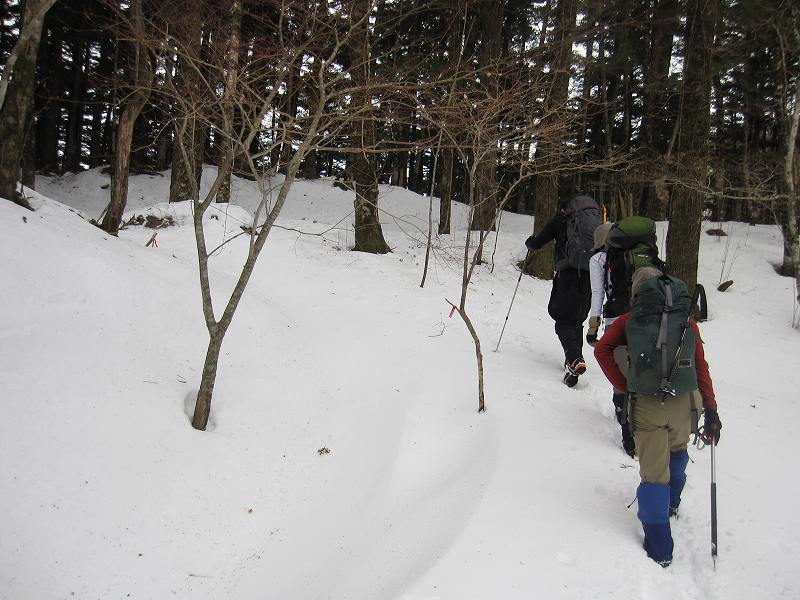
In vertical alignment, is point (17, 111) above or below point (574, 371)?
above

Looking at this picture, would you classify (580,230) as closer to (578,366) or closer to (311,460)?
(578,366)

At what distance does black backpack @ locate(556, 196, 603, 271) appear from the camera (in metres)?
4.81

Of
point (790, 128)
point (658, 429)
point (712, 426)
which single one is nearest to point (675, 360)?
point (658, 429)

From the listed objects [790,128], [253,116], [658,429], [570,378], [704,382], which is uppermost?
[790,128]

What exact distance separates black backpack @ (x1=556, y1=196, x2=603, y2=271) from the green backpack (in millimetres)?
2172

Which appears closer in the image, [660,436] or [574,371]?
[660,436]

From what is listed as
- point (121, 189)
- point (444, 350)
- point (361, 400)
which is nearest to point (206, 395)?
point (361, 400)

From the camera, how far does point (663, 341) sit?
252cm

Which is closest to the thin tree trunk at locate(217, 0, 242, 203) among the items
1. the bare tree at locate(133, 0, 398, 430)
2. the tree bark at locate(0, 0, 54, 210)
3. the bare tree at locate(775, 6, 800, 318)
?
the bare tree at locate(133, 0, 398, 430)

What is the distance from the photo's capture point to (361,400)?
4.77 metres

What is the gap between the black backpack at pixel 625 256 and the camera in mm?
3203

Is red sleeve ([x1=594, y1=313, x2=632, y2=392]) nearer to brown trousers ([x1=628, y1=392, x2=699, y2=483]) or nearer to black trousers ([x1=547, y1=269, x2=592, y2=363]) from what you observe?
brown trousers ([x1=628, y1=392, x2=699, y2=483])

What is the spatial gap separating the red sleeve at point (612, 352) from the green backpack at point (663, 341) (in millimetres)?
257

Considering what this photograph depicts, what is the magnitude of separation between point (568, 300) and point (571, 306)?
7cm
